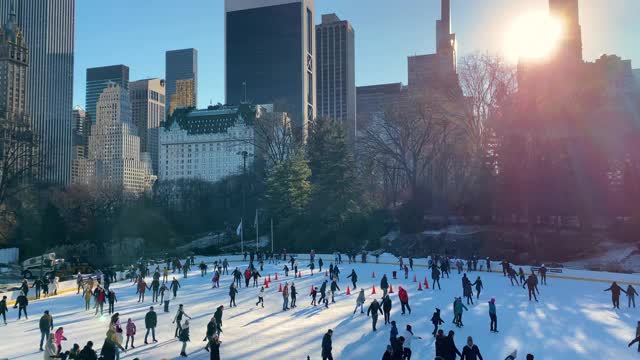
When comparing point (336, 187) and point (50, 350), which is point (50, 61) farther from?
point (50, 350)

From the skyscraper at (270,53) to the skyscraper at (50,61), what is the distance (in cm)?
5704

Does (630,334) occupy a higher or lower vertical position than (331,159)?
lower

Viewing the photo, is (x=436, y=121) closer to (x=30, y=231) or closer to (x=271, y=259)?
(x=271, y=259)

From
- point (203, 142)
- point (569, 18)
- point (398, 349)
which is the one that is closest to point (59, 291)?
point (398, 349)

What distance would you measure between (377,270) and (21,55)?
168m

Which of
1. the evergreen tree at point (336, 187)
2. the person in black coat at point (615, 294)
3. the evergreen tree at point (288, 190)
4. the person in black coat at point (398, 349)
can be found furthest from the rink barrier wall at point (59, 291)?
the evergreen tree at point (336, 187)

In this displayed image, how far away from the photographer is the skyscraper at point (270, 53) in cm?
18850

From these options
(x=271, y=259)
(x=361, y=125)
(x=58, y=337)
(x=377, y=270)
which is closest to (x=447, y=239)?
(x=377, y=270)

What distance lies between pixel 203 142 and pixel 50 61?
262 ft

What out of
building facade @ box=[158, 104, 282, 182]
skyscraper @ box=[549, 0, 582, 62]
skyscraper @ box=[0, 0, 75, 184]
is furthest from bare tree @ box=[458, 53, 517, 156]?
skyscraper @ box=[0, 0, 75, 184]

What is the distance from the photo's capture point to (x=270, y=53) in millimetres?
190875

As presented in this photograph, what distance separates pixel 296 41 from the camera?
18912cm

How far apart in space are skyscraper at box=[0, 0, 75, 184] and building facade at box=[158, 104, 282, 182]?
45.9 m

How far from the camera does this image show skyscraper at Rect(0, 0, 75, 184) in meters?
176
